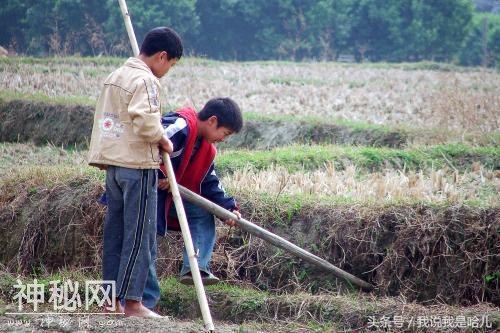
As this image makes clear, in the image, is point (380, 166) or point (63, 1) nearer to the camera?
point (380, 166)

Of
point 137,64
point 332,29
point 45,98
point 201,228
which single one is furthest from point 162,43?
point 332,29

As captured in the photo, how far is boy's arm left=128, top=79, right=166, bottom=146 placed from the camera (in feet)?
14.8

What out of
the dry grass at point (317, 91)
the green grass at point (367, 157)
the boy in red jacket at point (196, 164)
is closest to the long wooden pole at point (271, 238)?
the boy in red jacket at point (196, 164)

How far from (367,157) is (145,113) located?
4870 millimetres

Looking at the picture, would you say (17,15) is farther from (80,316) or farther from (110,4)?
(80,316)

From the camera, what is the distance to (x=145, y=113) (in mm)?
4520

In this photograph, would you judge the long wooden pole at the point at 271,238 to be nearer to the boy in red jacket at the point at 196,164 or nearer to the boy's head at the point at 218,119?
the boy in red jacket at the point at 196,164

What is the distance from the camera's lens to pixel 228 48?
113 ft

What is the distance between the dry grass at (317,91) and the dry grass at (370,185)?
134 inches

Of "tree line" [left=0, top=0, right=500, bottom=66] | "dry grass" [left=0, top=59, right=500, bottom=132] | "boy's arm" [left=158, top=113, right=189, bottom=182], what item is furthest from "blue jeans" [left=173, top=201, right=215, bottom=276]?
"tree line" [left=0, top=0, right=500, bottom=66]

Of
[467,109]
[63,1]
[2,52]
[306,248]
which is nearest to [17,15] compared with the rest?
[63,1]

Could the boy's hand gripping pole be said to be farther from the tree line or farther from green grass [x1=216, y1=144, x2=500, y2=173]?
the tree line

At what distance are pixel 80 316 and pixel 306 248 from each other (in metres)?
2.01

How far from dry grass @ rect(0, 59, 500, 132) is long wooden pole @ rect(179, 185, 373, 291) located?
546 cm
